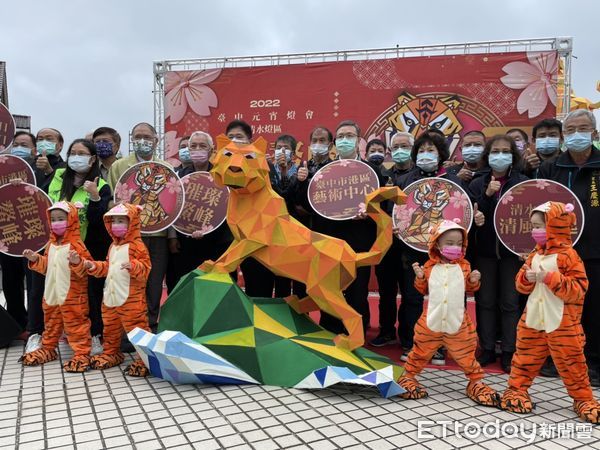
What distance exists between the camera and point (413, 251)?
4672 millimetres

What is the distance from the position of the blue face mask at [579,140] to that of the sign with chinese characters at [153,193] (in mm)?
3832

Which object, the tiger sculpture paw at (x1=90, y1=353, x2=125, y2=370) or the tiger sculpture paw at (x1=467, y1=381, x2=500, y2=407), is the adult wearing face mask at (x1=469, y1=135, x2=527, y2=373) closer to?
the tiger sculpture paw at (x1=467, y1=381, x2=500, y2=407)

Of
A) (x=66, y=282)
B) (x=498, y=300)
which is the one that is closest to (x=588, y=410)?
(x=498, y=300)

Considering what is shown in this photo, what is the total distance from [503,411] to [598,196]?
7.12ft

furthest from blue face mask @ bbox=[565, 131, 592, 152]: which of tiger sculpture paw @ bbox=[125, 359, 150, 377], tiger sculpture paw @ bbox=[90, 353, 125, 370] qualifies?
tiger sculpture paw @ bbox=[90, 353, 125, 370]


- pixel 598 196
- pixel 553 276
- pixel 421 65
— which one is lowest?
pixel 553 276

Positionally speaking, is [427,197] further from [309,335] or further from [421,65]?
[421,65]

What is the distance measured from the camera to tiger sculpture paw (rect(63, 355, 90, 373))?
14.1 feet

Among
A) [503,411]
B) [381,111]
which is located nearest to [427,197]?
[503,411]

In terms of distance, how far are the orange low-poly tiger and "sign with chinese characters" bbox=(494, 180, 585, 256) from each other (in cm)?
103

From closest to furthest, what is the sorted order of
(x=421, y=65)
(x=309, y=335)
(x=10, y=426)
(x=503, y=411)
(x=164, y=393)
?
(x=10, y=426) < (x=503, y=411) < (x=164, y=393) < (x=309, y=335) < (x=421, y=65)

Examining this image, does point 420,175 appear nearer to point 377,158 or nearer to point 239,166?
point 377,158

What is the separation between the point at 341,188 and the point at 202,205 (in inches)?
60.0

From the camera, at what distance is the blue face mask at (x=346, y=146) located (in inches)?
198
